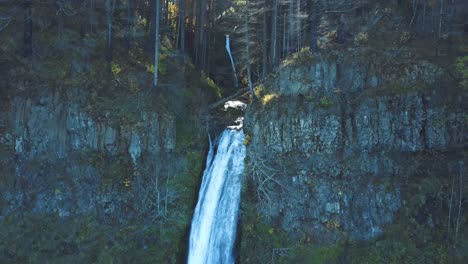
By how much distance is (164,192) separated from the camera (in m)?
19.6

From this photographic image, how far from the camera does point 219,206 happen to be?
18.8 metres

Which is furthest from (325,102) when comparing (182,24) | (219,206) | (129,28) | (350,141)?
(129,28)

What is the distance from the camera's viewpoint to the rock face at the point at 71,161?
19.2m

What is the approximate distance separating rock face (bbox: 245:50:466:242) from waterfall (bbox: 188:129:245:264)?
3.15 ft

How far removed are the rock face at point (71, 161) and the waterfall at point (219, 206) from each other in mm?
2533

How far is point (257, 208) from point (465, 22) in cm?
1317

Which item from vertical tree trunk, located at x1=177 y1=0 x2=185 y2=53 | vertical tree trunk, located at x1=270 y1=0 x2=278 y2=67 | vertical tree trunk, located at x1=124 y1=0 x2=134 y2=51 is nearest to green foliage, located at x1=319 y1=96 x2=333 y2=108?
vertical tree trunk, located at x1=270 y1=0 x2=278 y2=67

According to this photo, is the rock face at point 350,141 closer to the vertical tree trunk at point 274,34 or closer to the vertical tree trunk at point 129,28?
the vertical tree trunk at point 274,34

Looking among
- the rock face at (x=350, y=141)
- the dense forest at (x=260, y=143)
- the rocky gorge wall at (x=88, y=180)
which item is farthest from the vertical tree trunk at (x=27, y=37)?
the rock face at (x=350, y=141)

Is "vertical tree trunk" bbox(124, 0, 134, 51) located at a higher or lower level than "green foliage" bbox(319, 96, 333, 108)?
higher

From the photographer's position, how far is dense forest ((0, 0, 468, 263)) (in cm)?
1684

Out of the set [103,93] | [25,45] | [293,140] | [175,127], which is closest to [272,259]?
[293,140]

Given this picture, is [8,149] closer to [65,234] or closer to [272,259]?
[65,234]

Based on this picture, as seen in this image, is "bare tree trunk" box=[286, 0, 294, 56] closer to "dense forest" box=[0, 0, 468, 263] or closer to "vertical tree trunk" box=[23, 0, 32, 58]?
"dense forest" box=[0, 0, 468, 263]
